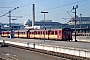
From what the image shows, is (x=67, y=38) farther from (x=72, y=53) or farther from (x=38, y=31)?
(x=72, y=53)

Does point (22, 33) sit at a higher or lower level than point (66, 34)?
lower

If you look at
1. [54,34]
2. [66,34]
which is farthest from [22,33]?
[66,34]

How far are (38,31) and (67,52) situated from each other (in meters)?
28.0

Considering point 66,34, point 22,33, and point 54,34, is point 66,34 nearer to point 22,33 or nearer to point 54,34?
point 54,34

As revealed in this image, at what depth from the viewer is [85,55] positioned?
63.4ft

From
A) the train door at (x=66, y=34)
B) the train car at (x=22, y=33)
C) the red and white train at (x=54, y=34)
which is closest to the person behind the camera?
the red and white train at (x=54, y=34)

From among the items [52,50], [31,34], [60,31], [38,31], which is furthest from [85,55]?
[31,34]

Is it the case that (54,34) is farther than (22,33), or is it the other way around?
(22,33)

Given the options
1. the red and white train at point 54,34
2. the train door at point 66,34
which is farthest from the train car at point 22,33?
the train door at point 66,34

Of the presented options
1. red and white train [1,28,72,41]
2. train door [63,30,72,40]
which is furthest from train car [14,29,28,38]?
train door [63,30,72,40]

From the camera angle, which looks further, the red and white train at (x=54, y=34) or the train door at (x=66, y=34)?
the train door at (x=66, y=34)

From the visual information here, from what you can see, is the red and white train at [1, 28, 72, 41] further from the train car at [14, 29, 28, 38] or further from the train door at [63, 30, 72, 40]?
the train car at [14, 29, 28, 38]

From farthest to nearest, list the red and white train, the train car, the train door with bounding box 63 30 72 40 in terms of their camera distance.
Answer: the train car
the train door with bounding box 63 30 72 40
the red and white train

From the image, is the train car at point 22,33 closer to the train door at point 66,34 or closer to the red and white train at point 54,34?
the red and white train at point 54,34
